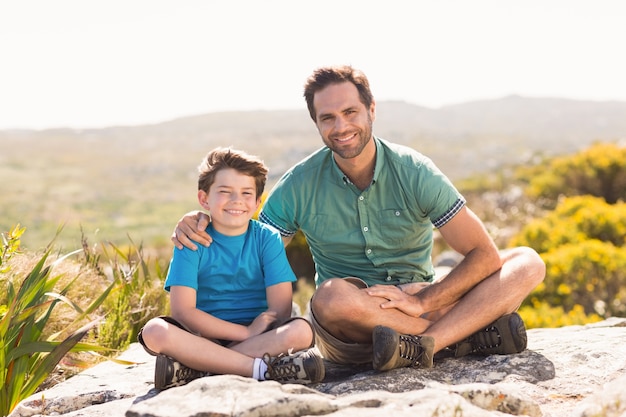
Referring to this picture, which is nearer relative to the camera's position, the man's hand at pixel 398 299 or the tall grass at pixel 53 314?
the tall grass at pixel 53 314

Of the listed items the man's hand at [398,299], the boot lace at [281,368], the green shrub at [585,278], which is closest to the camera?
the boot lace at [281,368]

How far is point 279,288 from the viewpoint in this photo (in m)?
3.61

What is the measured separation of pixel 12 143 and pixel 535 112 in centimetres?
6969

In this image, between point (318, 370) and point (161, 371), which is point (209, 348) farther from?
point (318, 370)

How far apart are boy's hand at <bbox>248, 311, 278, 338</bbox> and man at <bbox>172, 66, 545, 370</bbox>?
32cm

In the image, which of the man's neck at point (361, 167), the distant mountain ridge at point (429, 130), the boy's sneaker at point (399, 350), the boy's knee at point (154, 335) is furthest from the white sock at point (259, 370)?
the distant mountain ridge at point (429, 130)

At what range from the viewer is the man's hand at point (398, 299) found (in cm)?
371

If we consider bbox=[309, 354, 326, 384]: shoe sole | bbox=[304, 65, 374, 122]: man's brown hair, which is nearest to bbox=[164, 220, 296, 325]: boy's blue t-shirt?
bbox=[309, 354, 326, 384]: shoe sole

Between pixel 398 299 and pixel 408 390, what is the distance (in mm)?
636

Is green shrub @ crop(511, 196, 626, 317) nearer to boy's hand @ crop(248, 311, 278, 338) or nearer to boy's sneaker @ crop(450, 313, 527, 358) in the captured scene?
boy's sneaker @ crop(450, 313, 527, 358)

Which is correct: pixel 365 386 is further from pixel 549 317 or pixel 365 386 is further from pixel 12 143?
pixel 12 143

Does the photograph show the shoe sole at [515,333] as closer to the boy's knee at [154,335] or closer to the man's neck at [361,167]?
the man's neck at [361,167]

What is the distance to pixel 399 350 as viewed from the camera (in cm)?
347

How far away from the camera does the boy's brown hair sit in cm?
369
